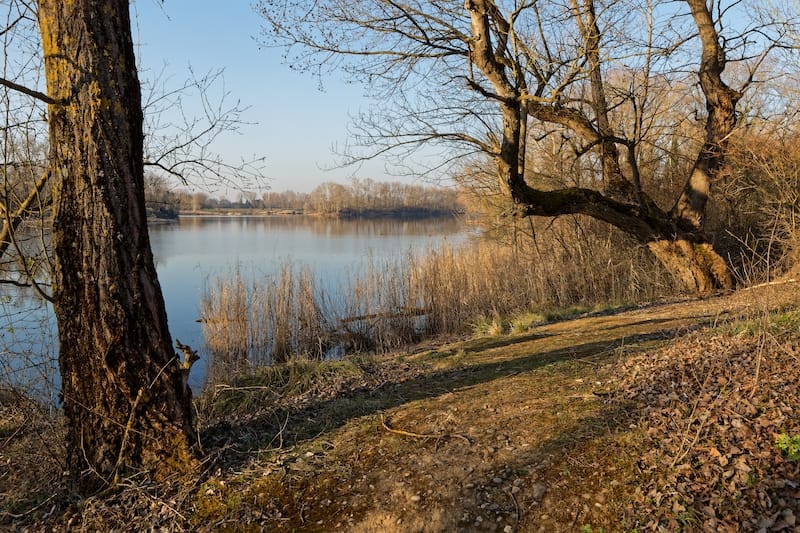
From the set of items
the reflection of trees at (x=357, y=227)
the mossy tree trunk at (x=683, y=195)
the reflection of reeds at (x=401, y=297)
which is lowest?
the reflection of reeds at (x=401, y=297)

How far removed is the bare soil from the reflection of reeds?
507 centimetres

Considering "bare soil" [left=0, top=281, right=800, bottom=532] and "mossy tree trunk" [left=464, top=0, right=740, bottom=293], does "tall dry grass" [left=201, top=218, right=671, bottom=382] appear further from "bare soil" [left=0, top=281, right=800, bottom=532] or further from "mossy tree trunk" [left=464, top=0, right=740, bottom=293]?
"bare soil" [left=0, top=281, right=800, bottom=532]

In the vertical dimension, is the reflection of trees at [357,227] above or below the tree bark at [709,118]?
below

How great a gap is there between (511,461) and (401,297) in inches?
303

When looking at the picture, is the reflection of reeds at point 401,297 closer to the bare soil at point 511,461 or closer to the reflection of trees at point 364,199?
the bare soil at point 511,461

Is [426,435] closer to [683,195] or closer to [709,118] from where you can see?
[683,195]

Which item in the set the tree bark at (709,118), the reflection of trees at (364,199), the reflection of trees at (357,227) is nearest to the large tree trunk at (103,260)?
the tree bark at (709,118)

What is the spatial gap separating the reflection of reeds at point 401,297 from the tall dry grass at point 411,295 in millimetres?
20

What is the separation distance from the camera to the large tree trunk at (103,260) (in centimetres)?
256

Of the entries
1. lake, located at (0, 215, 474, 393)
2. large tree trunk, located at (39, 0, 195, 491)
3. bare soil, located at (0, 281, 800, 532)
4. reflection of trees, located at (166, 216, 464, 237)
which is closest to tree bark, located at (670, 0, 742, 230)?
lake, located at (0, 215, 474, 393)

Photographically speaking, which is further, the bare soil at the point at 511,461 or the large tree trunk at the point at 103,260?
the large tree trunk at the point at 103,260

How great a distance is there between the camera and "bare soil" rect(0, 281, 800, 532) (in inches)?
90.7

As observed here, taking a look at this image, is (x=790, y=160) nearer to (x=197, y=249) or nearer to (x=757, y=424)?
(x=757, y=424)

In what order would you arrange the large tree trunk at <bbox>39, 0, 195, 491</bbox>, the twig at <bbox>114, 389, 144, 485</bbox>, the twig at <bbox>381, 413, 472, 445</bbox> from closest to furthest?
the large tree trunk at <bbox>39, 0, 195, 491</bbox> < the twig at <bbox>114, 389, 144, 485</bbox> < the twig at <bbox>381, 413, 472, 445</bbox>
